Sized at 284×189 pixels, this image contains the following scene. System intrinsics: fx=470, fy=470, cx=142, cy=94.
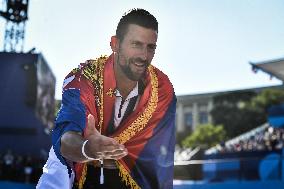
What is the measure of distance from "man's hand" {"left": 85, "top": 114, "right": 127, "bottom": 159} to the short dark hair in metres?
0.66

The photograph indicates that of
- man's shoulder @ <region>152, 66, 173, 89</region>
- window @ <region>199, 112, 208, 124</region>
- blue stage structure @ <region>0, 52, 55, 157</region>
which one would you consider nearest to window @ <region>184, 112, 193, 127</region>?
window @ <region>199, 112, 208, 124</region>

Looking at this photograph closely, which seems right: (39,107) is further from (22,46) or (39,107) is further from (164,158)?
(164,158)

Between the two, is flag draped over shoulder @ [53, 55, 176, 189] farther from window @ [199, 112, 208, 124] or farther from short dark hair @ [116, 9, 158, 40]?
window @ [199, 112, 208, 124]

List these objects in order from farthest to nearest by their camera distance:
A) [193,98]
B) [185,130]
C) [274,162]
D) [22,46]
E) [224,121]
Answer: [193,98]
[185,130]
[224,121]
[22,46]
[274,162]

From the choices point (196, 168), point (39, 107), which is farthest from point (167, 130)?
point (39, 107)

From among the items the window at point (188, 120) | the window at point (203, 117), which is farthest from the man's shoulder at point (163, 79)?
the window at point (188, 120)

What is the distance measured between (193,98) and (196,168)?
80206 millimetres

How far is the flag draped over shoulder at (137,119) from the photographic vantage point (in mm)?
2617

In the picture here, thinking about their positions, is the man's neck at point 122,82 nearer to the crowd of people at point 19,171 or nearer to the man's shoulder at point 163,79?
the man's shoulder at point 163,79

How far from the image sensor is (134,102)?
278cm

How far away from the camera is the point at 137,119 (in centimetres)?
273

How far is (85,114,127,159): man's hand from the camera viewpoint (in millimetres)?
2219

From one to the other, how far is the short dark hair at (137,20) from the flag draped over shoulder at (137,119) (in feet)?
0.76

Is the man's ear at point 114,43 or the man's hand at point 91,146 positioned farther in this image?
the man's ear at point 114,43
